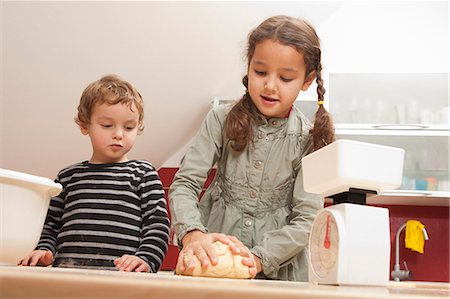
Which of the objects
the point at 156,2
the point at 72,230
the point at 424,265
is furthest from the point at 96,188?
→ the point at 424,265

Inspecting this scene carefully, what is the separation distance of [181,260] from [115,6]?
194cm

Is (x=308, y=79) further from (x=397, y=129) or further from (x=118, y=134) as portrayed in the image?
(x=397, y=129)

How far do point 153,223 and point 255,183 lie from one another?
268mm

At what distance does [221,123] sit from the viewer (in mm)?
1257

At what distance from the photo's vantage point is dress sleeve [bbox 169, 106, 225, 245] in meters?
1.11

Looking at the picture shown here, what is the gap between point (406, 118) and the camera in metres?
3.64

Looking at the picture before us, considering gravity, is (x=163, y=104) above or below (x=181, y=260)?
above

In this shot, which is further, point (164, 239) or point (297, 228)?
point (164, 239)

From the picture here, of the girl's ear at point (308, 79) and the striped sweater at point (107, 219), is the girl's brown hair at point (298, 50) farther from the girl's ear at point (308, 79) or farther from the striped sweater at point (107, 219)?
the striped sweater at point (107, 219)

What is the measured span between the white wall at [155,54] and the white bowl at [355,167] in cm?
192

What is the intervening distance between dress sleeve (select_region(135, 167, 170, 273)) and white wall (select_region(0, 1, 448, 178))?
1.31 meters

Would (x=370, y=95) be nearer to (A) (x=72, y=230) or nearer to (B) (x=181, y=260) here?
(A) (x=72, y=230)

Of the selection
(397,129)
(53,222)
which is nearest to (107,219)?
(53,222)

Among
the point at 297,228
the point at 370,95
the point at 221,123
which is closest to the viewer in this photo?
the point at 297,228
